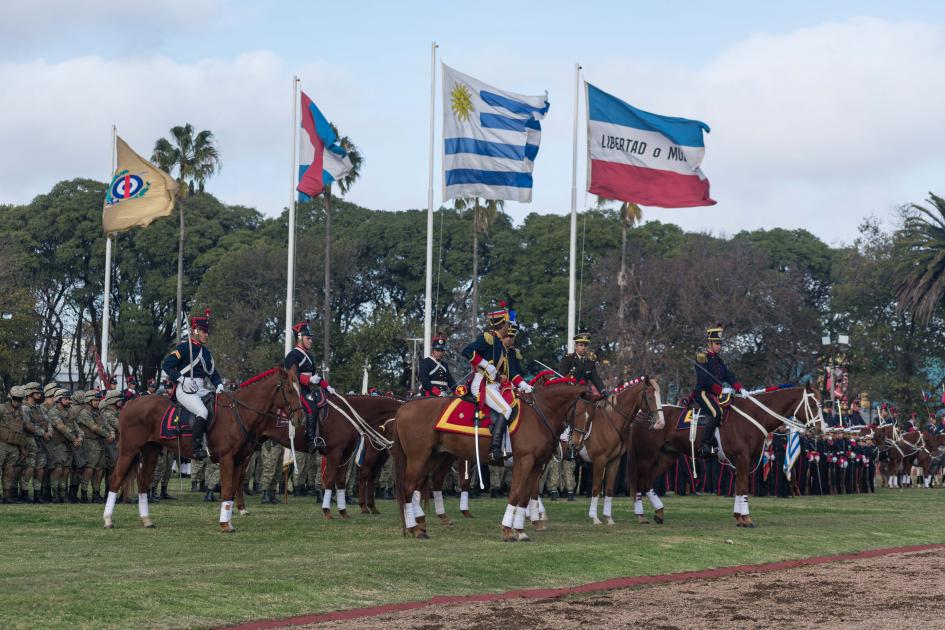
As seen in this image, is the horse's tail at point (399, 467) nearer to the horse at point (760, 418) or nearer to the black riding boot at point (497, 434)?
the black riding boot at point (497, 434)

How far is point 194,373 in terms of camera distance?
19.2 meters

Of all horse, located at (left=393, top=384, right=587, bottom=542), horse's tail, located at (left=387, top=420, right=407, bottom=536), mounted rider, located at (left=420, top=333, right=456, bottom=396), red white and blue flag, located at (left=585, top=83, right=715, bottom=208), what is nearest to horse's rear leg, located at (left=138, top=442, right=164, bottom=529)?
horse's tail, located at (left=387, top=420, right=407, bottom=536)

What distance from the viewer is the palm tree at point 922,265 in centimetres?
5978

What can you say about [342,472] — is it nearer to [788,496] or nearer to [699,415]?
[699,415]

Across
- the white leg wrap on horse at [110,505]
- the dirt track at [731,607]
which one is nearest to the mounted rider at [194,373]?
the white leg wrap on horse at [110,505]

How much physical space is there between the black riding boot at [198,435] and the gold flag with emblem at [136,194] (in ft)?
49.6

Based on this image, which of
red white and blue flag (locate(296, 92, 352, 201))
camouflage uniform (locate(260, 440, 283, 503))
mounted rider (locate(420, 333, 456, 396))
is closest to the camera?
mounted rider (locate(420, 333, 456, 396))

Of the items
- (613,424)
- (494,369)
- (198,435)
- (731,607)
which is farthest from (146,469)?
(731,607)

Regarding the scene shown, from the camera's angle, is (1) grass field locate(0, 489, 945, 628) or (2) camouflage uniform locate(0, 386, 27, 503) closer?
(1) grass field locate(0, 489, 945, 628)

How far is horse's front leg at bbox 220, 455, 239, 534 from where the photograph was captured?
18.3m

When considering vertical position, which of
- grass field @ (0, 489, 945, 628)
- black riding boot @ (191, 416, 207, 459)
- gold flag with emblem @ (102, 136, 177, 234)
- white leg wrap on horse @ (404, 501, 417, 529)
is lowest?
grass field @ (0, 489, 945, 628)

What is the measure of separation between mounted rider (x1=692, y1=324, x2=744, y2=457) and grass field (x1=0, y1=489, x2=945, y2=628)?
5.70 feet

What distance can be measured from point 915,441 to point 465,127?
21.8 metres

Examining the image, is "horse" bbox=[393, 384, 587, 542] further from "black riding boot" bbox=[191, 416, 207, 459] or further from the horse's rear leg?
the horse's rear leg
